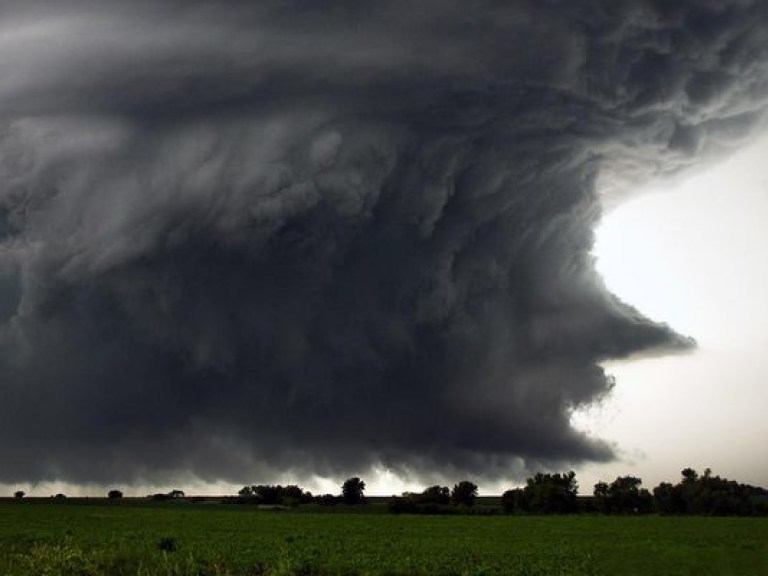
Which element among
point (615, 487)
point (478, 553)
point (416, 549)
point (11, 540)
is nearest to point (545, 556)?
point (478, 553)

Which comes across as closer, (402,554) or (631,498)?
(402,554)

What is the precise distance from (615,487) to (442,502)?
A: 3956 cm

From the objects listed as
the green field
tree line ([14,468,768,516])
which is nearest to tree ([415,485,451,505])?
tree line ([14,468,768,516])

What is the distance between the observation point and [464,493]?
177 m

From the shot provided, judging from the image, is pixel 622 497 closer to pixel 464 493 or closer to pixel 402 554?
pixel 464 493

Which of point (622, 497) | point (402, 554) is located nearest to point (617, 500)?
point (622, 497)

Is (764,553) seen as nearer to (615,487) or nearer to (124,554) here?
(124,554)

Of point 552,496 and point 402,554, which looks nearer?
point 402,554

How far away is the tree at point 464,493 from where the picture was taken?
580ft

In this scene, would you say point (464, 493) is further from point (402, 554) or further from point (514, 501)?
point (402, 554)

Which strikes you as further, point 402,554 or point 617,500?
point 617,500

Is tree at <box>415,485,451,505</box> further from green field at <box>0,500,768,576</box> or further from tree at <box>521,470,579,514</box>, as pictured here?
green field at <box>0,500,768,576</box>

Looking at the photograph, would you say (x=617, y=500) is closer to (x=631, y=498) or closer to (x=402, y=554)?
(x=631, y=498)

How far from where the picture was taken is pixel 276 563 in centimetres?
3906
